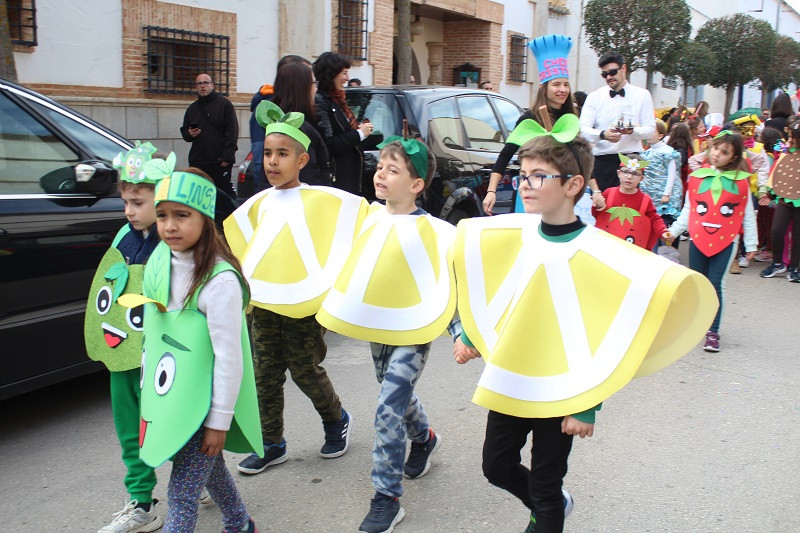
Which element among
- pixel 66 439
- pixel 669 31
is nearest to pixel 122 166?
pixel 66 439

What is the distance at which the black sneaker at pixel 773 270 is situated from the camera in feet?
30.7

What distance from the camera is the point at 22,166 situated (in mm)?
4250

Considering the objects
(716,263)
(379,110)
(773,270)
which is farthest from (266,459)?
(773,270)

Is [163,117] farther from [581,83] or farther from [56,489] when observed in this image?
[581,83]

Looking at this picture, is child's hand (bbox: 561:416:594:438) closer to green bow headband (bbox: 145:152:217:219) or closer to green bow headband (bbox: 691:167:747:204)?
green bow headband (bbox: 145:152:217:219)

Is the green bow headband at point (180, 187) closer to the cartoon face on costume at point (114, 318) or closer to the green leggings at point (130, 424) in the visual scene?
the cartoon face on costume at point (114, 318)

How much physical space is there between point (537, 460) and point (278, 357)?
147 cm

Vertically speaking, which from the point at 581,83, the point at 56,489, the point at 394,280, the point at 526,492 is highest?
the point at 581,83

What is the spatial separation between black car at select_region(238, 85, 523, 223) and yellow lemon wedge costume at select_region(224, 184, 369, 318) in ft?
10.2

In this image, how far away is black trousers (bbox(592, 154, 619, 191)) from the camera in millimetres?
6707

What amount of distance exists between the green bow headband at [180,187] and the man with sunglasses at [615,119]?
437cm

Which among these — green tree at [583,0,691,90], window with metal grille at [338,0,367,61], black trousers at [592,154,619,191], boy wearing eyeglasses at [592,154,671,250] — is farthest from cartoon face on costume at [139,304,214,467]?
green tree at [583,0,691,90]

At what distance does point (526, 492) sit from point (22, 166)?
2954 mm

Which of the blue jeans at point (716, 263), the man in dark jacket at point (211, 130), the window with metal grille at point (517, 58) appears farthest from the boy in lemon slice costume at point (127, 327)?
the window with metal grille at point (517, 58)
